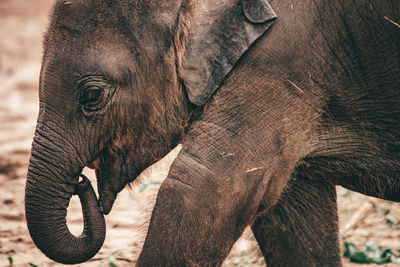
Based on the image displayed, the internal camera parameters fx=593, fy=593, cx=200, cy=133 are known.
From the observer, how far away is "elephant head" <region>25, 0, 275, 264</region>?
277 cm

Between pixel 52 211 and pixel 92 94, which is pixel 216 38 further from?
pixel 52 211

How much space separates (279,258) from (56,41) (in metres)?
1.72

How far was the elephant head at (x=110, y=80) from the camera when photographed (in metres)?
2.77

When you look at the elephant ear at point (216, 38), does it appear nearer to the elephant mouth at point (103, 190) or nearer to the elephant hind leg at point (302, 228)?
the elephant mouth at point (103, 190)

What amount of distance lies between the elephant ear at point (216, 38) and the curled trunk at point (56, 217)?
0.77 meters

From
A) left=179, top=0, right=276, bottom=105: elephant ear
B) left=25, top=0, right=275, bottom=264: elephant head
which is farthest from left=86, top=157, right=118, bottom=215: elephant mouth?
left=179, top=0, right=276, bottom=105: elephant ear

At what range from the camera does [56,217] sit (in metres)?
2.89

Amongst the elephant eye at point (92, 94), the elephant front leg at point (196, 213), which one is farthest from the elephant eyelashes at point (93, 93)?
the elephant front leg at point (196, 213)

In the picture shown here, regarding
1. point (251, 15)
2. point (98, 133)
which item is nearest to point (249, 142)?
point (251, 15)

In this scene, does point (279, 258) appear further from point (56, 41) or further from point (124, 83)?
point (56, 41)

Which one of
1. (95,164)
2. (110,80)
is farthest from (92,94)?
(95,164)

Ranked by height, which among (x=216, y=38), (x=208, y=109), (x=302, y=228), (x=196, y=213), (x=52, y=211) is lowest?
(x=302, y=228)

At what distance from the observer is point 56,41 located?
2846 millimetres

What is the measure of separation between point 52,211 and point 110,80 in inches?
27.4
